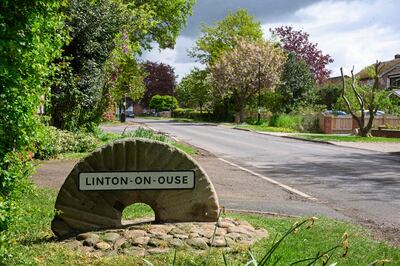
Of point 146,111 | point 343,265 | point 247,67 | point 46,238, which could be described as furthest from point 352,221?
point 146,111

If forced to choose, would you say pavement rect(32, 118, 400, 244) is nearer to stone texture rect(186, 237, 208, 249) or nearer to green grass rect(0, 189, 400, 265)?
green grass rect(0, 189, 400, 265)

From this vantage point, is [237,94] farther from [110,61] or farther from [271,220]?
[271,220]

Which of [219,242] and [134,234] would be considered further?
[134,234]

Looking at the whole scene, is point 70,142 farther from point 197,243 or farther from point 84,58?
point 197,243

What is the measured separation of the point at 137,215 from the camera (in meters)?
7.05

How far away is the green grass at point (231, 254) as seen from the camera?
15.5 ft

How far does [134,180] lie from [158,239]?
725 millimetres

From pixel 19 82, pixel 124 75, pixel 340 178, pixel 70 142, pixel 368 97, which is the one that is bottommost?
pixel 340 178

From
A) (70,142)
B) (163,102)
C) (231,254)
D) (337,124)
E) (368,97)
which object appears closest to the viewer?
(231,254)

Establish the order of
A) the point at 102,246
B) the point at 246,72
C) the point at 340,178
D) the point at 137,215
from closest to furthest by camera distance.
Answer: the point at 102,246 < the point at 137,215 < the point at 340,178 < the point at 246,72

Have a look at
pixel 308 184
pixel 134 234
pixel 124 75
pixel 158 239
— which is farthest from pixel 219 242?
pixel 124 75

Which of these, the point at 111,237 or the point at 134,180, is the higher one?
the point at 134,180

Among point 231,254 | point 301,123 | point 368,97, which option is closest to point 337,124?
point 301,123

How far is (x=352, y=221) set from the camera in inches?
303
